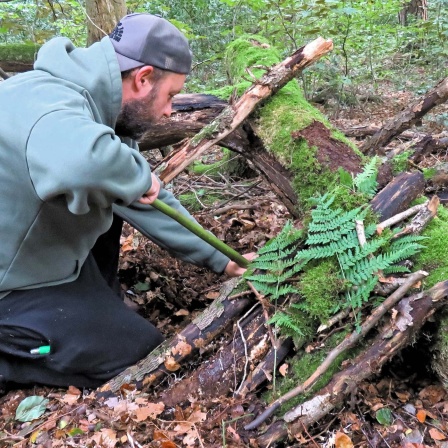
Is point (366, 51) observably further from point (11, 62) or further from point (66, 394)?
point (66, 394)

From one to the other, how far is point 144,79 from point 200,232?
1.06 metres

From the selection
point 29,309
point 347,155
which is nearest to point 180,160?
point 347,155

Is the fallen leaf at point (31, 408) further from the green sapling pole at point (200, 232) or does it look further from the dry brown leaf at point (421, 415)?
the dry brown leaf at point (421, 415)

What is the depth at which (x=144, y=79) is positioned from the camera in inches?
100

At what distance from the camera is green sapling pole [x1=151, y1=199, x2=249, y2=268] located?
8.89 ft

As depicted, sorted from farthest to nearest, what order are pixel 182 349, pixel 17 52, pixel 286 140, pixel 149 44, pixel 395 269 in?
1. pixel 17 52
2. pixel 286 140
3. pixel 182 349
4. pixel 149 44
5. pixel 395 269

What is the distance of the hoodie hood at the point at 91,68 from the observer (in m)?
2.31

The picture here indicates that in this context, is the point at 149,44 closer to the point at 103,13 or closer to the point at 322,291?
the point at 322,291

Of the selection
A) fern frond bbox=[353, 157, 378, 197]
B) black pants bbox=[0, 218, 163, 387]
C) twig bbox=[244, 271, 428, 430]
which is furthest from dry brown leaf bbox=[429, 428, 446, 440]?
black pants bbox=[0, 218, 163, 387]

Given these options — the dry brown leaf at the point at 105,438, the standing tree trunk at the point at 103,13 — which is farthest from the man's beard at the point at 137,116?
the standing tree trunk at the point at 103,13

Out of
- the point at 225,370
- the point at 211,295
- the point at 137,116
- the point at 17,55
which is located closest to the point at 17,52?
the point at 17,55

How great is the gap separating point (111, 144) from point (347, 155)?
178cm

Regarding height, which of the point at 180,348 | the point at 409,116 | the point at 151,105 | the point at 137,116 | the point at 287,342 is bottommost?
the point at 180,348

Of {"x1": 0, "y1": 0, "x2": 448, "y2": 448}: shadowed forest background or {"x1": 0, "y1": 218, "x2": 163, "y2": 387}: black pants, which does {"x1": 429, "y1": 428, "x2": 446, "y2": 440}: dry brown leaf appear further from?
{"x1": 0, "y1": 218, "x2": 163, "y2": 387}: black pants
